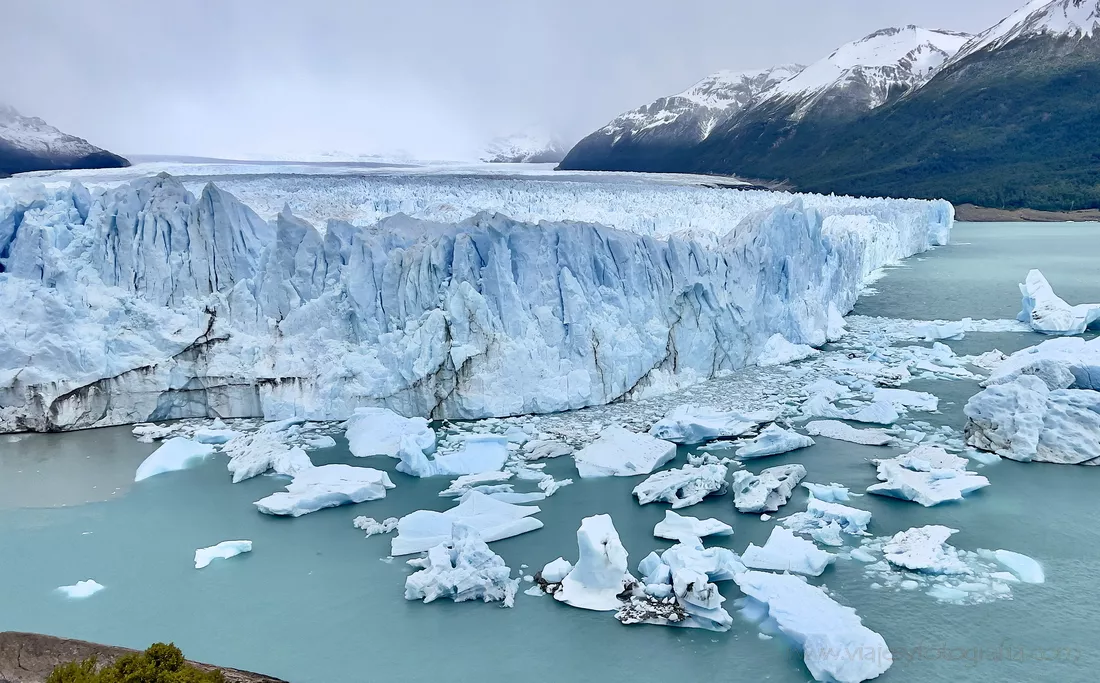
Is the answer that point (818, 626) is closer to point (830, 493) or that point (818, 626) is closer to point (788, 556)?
point (788, 556)

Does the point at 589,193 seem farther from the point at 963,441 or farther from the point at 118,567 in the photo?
the point at 118,567

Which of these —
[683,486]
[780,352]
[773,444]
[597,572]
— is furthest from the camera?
[780,352]

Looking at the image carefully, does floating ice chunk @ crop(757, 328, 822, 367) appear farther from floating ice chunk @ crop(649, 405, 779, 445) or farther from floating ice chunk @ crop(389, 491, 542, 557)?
floating ice chunk @ crop(389, 491, 542, 557)

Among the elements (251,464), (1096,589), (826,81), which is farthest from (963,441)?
(826,81)

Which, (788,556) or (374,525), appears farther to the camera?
(374,525)

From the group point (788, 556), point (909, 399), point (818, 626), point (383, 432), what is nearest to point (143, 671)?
point (818, 626)

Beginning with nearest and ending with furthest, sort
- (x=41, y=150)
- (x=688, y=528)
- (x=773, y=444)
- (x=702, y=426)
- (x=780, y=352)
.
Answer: (x=688, y=528) → (x=773, y=444) → (x=702, y=426) → (x=780, y=352) → (x=41, y=150)
